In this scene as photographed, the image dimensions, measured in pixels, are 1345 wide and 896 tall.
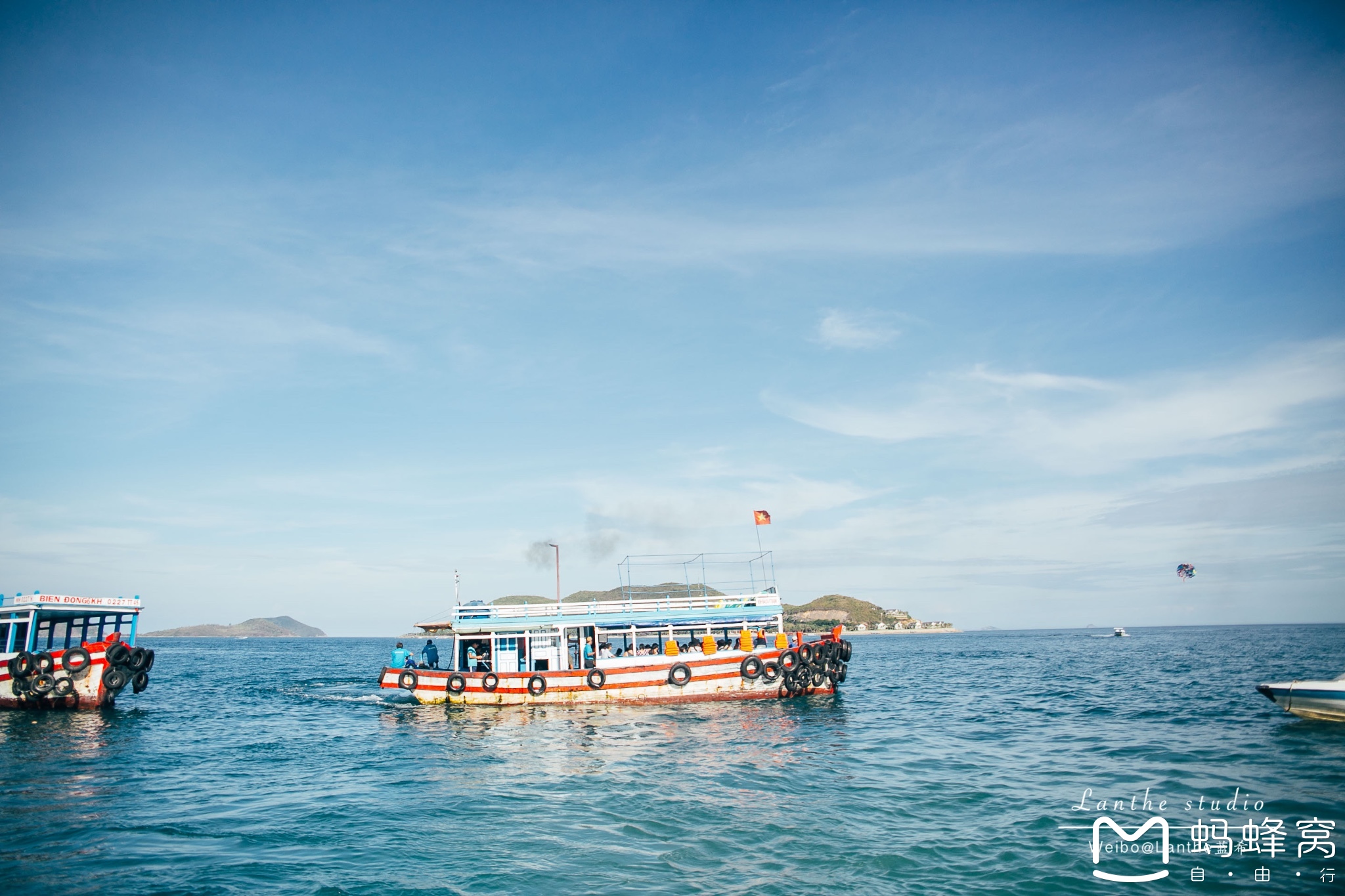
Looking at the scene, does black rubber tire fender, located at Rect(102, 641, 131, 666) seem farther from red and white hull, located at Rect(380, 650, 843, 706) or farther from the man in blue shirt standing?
red and white hull, located at Rect(380, 650, 843, 706)

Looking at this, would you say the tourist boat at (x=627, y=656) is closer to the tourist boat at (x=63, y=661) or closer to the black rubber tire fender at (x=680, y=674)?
the black rubber tire fender at (x=680, y=674)

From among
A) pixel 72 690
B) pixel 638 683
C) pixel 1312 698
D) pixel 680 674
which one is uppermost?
pixel 72 690

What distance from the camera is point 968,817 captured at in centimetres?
1555

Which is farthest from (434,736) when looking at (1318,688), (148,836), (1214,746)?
(1318,688)

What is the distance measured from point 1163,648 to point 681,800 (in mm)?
106341

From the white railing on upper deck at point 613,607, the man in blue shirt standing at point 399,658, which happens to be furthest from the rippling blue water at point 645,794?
the white railing on upper deck at point 613,607

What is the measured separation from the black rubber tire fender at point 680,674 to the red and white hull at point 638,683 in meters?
0.04

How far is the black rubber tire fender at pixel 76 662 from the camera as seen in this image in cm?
3284

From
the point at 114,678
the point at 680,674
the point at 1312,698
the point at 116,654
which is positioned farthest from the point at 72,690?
the point at 1312,698

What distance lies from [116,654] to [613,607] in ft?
77.3

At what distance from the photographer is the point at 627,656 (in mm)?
34562

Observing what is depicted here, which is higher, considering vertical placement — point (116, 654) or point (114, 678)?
point (116, 654)

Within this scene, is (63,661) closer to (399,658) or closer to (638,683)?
(399,658)

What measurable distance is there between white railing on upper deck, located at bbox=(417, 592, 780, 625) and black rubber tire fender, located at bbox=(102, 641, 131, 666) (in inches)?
548
